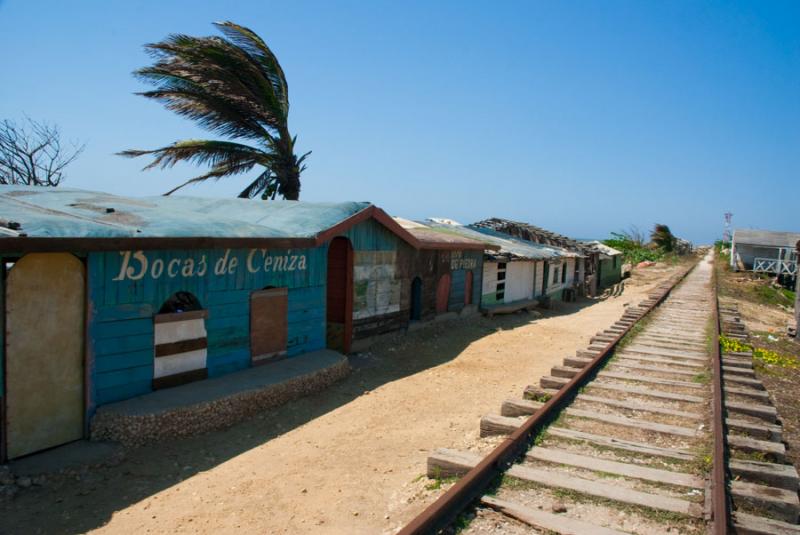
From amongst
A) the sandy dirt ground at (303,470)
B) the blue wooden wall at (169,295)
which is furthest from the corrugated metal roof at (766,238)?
the blue wooden wall at (169,295)

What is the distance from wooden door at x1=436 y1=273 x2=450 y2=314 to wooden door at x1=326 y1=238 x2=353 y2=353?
423 centimetres

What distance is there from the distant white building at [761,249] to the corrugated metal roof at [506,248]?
26.0 meters

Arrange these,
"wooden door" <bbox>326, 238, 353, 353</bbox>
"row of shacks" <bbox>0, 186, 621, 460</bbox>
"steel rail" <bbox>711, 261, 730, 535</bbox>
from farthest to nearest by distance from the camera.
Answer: "wooden door" <bbox>326, 238, 353, 353</bbox>
"row of shacks" <bbox>0, 186, 621, 460</bbox>
"steel rail" <bbox>711, 261, 730, 535</bbox>

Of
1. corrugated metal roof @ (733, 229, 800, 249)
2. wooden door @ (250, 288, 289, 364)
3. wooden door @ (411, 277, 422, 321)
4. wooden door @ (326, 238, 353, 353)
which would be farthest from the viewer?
corrugated metal roof @ (733, 229, 800, 249)

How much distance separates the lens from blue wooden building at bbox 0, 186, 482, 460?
6.44 meters

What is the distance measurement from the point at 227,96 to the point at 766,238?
1933 inches

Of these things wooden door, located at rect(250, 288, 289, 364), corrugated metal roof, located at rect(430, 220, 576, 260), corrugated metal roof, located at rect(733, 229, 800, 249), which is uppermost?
corrugated metal roof, located at rect(733, 229, 800, 249)

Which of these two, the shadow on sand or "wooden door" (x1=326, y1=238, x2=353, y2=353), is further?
"wooden door" (x1=326, y1=238, x2=353, y2=353)

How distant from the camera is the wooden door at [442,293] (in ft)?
54.8

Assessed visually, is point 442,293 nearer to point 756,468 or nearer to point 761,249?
point 756,468

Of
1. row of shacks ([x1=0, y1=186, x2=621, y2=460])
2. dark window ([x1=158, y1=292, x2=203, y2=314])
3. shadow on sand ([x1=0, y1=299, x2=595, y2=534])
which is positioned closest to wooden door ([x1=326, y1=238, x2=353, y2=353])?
row of shacks ([x1=0, y1=186, x2=621, y2=460])

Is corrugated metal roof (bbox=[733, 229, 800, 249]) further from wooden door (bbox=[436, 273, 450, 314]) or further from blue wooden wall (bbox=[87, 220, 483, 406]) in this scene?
blue wooden wall (bbox=[87, 220, 483, 406])

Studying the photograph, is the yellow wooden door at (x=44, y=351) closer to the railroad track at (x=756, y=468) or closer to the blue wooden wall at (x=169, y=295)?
the blue wooden wall at (x=169, y=295)

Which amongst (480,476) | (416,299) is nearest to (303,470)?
(480,476)
